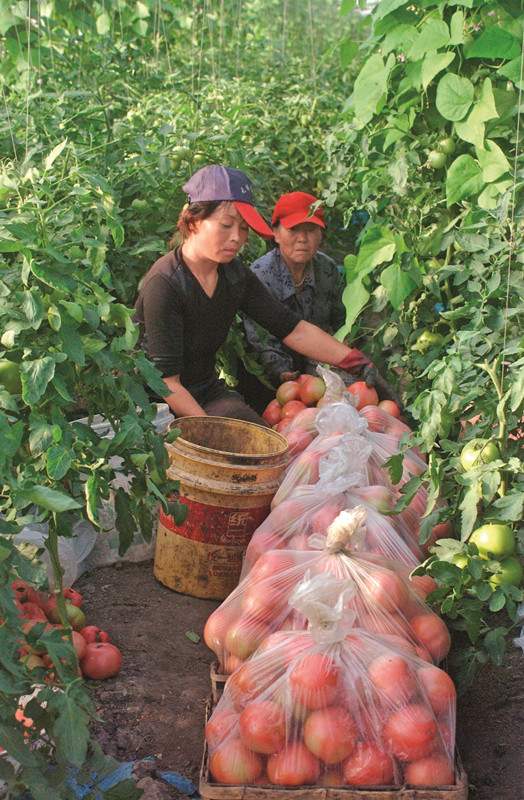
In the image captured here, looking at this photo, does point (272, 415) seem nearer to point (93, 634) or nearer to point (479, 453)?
point (93, 634)

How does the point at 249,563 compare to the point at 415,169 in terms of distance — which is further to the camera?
the point at 415,169

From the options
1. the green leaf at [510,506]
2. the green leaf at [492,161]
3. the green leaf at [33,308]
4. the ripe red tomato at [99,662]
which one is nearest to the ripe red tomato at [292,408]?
the green leaf at [492,161]

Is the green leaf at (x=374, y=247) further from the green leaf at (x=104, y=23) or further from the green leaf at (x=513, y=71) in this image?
the green leaf at (x=104, y=23)

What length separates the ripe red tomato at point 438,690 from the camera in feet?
6.01

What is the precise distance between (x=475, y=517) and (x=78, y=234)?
1168 millimetres

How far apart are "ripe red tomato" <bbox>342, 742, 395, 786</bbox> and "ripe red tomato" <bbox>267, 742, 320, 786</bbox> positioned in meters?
0.07

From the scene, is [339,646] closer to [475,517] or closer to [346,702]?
[346,702]

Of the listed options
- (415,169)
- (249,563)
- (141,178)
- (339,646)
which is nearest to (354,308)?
(415,169)

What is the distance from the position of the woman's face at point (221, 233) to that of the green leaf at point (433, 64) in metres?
0.86

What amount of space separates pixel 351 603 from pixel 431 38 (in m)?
2.02

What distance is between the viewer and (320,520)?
2.49m

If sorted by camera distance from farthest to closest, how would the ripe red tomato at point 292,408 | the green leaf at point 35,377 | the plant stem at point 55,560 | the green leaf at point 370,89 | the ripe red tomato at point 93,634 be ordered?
the ripe red tomato at point 292,408
the green leaf at point 370,89
the ripe red tomato at point 93,634
the plant stem at point 55,560
the green leaf at point 35,377

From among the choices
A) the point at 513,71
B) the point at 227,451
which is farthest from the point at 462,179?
the point at 227,451

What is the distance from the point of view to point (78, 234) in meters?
1.74
